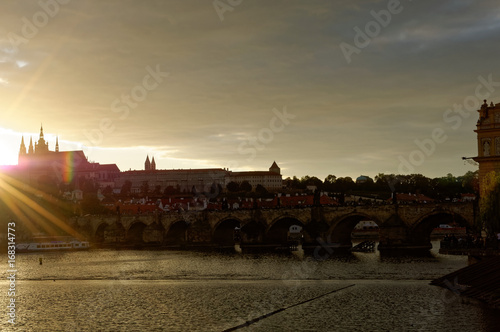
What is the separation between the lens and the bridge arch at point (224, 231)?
98.2 m

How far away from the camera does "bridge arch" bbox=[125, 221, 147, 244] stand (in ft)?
370

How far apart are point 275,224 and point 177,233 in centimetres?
2469

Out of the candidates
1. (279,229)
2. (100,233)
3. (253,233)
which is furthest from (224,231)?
(100,233)

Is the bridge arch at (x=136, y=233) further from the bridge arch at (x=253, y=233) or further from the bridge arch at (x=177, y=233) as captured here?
the bridge arch at (x=253, y=233)

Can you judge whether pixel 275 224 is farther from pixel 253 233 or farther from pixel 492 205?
pixel 492 205

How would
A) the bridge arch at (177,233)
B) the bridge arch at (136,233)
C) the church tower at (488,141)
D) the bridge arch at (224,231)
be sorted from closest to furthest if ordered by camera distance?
the church tower at (488,141)
the bridge arch at (224,231)
the bridge arch at (177,233)
the bridge arch at (136,233)

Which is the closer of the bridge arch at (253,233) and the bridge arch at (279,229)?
the bridge arch at (279,229)

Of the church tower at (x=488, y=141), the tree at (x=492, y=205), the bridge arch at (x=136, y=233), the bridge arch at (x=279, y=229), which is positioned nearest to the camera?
the tree at (x=492, y=205)

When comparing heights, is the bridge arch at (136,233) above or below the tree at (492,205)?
below

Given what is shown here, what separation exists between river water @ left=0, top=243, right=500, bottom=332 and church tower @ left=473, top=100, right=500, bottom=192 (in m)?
8.32

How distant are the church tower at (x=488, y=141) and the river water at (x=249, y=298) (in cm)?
832

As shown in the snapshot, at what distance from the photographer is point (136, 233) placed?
377 feet

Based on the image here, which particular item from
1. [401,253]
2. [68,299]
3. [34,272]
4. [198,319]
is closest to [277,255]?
→ [401,253]

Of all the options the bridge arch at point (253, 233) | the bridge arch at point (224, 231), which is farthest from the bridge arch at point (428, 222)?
the bridge arch at point (224, 231)
